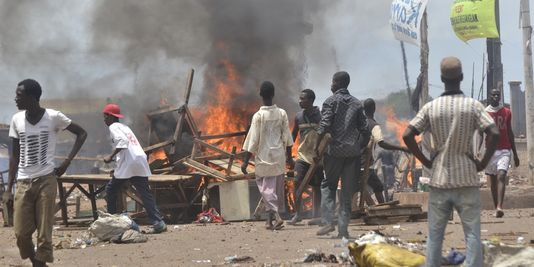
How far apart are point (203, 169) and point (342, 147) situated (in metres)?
3.87

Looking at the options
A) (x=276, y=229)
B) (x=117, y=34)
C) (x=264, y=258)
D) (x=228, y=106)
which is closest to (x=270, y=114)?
(x=276, y=229)

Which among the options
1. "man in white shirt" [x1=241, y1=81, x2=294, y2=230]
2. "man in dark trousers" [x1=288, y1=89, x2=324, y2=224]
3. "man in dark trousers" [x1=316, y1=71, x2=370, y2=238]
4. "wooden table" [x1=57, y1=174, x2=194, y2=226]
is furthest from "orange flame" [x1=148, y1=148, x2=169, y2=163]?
"man in dark trousers" [x1=316, y1=71, x2=370, y2=238]

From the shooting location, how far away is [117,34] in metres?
16.3

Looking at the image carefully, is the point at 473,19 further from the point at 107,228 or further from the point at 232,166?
the point at 107,228

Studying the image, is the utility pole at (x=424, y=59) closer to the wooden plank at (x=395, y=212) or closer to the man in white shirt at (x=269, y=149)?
the wooden plank at (x=395, y=212)

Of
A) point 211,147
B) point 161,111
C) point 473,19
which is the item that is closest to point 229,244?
point 211,147

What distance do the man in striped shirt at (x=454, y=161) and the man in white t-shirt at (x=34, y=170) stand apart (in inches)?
112

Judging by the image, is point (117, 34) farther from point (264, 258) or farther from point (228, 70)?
point (264, 258)

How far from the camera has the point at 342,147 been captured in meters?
7.64

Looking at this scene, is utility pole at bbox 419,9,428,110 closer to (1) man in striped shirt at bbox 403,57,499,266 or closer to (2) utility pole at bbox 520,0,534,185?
(2) utility pole at bbox 520,0,534,185

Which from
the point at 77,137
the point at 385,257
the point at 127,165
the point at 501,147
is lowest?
the point at 385,257

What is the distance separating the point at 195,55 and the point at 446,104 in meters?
11.7

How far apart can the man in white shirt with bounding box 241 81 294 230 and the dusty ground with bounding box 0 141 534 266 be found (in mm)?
443

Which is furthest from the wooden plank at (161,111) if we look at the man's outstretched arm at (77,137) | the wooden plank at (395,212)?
the man's outstretched arm at (77,137)
